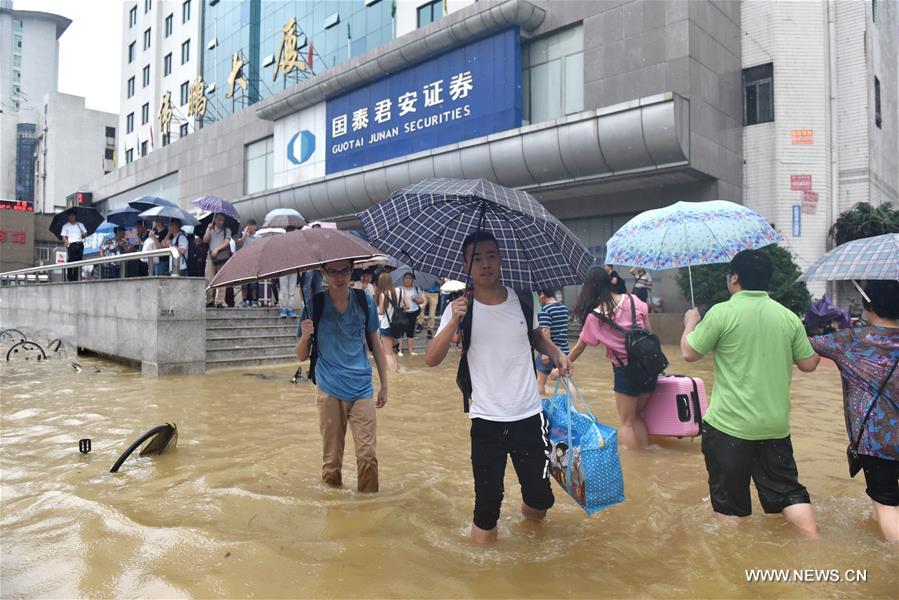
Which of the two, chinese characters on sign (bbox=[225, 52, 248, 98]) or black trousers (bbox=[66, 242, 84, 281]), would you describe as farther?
chinese characters on sign (bbox=[225, 52, 248, 98])

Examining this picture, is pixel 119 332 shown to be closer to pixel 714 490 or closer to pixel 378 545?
pixel 378 545

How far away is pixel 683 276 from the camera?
53.5 ft

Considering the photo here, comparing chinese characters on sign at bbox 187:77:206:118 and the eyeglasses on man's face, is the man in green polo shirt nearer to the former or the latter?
the eyeglasses on man's face

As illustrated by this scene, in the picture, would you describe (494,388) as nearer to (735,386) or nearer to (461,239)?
(461,239)

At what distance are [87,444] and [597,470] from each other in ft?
14.7

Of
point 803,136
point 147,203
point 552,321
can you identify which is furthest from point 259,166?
point 552,321

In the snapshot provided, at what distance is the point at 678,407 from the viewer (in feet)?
18.0

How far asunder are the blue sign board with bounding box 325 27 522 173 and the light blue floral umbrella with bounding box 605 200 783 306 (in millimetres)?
15008

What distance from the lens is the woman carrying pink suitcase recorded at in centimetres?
545

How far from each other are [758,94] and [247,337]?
16361mm

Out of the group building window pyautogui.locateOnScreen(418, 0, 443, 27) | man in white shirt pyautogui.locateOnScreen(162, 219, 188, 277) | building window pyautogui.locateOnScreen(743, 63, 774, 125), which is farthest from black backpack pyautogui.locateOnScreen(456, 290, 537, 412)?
building window pyautogui.locateOnScreen(418, 0, 443, 27)

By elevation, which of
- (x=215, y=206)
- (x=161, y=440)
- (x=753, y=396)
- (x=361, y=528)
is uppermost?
(x=215, y=206)

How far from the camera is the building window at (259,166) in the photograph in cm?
2961

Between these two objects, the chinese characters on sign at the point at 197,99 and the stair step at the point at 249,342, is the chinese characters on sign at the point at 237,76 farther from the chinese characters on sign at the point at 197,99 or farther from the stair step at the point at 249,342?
the stair step at the point at 249,342
